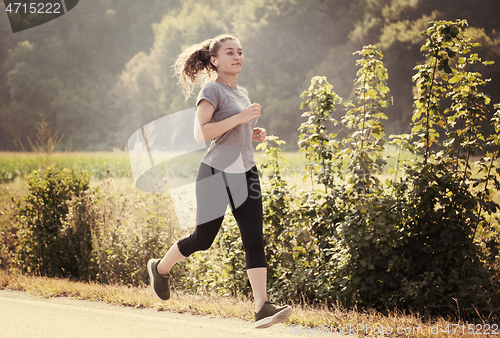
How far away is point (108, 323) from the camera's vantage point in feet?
13.2

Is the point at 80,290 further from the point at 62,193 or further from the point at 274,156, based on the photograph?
the point at 274,156

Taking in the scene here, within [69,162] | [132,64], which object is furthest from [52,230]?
[132,64]

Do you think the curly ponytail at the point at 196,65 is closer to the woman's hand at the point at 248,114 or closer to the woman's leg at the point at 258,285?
the woman's hand at the point at 248,114

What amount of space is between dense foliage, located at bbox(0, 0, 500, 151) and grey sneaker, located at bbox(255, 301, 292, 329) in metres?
13.8

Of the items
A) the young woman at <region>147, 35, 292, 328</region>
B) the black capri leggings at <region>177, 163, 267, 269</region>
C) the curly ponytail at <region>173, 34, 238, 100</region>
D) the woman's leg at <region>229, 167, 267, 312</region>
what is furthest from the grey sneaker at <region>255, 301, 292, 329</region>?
the curly ponytail at <region>173, 34, 238, 100</region>

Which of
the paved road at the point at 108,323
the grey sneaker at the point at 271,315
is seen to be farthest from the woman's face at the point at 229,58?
the paved road at the point at 108,323

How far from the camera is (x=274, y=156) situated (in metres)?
5.30

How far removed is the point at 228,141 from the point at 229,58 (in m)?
0.61

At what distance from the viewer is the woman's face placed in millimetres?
2941

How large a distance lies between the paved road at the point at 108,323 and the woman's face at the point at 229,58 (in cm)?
234

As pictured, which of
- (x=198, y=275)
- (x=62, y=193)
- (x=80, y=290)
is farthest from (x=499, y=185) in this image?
(x=62, y=193)

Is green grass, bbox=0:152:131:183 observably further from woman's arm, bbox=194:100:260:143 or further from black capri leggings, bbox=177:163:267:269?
woman's arm, bbox=194:100:260:143

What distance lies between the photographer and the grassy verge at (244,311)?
12.0 feet

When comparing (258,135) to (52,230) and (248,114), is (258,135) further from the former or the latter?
(52,230)
